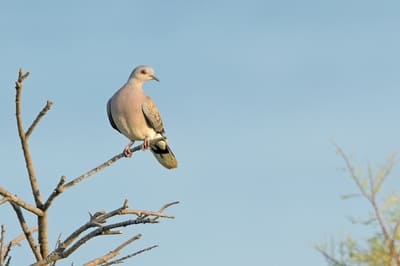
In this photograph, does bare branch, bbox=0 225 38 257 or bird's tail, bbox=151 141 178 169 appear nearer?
bare branch, bbox=0 225 38 257

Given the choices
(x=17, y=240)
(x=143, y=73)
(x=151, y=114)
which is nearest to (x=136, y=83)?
(x=143, y=73)

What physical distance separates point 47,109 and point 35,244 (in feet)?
4.02

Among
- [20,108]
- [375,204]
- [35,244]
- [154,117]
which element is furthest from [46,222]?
[154,117]

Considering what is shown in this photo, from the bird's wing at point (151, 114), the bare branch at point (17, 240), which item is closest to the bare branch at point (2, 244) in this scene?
the bare branch at point (17, 240)

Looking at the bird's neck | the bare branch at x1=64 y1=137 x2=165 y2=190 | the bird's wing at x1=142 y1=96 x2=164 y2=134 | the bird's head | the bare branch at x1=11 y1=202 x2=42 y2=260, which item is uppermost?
the bird's head

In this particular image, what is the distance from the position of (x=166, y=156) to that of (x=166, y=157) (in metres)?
0.02

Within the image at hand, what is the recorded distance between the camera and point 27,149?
5.70 metres

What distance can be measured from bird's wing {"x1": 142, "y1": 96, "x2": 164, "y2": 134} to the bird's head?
1.15 ft

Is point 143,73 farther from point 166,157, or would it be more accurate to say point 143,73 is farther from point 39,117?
point 39,117

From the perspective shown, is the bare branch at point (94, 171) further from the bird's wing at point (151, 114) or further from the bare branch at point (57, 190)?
the bird's wing at point (151, 114)

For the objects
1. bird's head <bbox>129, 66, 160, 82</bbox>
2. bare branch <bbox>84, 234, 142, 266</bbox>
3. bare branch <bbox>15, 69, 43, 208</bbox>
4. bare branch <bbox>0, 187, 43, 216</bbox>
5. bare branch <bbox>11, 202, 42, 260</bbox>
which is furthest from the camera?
bird's head <bbox>129, 66, 160, 82</bbox>

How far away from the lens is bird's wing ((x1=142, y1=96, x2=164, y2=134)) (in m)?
12.0

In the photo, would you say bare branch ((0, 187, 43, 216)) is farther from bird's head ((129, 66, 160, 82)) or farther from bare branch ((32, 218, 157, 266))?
bird's head ((129, 66, 160, 82))

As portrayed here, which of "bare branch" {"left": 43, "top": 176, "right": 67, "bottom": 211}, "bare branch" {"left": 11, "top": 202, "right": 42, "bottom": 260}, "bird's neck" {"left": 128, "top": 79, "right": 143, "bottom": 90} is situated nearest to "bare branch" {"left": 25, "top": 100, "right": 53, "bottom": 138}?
"bare branch" {"left": 43, "top": 176, "right": 67, "bottom": 211}
